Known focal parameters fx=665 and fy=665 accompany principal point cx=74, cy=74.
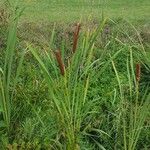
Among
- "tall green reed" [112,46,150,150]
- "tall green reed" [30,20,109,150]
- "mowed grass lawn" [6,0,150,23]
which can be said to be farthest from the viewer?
"mowed grass lawn" [6,0,150,23]

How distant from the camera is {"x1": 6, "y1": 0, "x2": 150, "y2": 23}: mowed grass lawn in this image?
10570 mm

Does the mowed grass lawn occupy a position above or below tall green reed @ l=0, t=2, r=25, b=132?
below

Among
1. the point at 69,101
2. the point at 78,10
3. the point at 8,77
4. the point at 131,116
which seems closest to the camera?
the point at 69,101

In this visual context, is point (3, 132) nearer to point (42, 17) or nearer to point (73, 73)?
point (73, 73)

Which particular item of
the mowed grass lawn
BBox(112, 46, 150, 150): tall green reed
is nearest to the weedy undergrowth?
BBox(112, 46, 150, 150): tall green reed

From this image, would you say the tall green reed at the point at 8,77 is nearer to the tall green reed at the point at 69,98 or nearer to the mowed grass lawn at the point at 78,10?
the tall green reed at the point at 69,98

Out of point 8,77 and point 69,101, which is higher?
point 8,77

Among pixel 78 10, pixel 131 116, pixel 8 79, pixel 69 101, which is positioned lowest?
pixel 78 10

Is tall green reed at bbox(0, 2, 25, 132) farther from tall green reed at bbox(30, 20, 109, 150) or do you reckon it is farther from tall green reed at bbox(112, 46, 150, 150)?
tall green reed at bbox(112, 46, 150, 150)

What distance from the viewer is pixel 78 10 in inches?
450

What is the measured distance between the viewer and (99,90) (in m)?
7.03

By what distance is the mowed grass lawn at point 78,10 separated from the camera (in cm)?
1057

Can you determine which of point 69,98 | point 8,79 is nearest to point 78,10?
point 8,79

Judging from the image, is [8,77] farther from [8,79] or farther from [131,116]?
[131,116]
